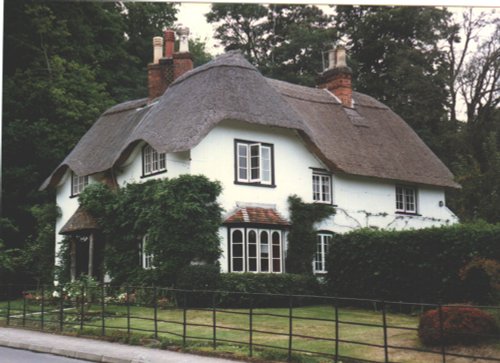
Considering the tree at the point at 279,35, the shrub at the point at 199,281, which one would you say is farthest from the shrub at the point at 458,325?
the tree at the point at 279,35

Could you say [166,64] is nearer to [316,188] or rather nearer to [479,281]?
[316,188]

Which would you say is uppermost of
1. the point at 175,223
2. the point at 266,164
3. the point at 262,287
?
the point at 266,164

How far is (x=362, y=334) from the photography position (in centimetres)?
→ 1212

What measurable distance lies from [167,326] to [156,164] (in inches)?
253

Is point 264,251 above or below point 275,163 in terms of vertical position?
below

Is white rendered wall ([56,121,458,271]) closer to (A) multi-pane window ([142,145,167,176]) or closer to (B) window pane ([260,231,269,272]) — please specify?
(A) multi-pane window ([142,145,167,176])

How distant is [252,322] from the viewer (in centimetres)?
1344

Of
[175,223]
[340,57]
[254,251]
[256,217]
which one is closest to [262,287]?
[254,251]

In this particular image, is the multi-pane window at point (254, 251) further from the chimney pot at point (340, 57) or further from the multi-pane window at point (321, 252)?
the chimney pot at point (340, 57)

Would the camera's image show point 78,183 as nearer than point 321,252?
No

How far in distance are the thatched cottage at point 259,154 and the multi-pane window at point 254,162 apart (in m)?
0.03

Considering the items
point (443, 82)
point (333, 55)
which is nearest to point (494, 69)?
point (443, 82)

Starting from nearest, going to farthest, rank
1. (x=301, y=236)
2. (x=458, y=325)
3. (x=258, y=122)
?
(x=458, y=325)
(x=258, y=122)
(x=301, y=236)

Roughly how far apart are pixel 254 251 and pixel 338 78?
337 inches
